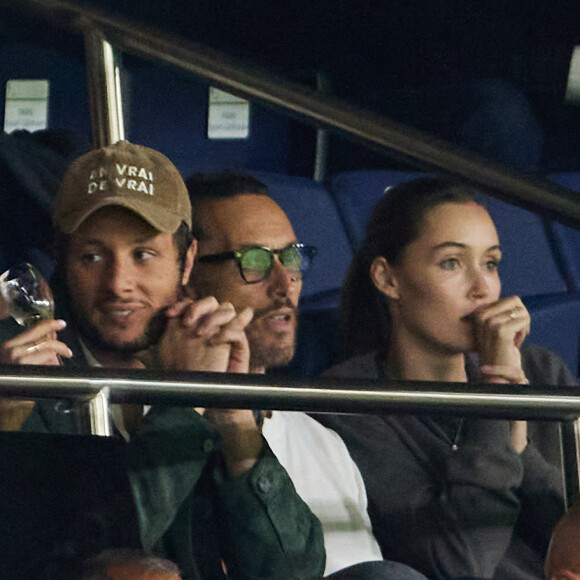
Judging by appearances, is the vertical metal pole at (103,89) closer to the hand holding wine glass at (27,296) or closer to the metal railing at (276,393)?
the hand holding wine glass at (27,296)

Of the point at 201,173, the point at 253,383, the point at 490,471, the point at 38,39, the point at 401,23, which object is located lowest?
the point at 490,471

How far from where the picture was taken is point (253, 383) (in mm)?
472

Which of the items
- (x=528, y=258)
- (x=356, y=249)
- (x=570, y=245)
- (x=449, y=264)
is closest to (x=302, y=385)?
(x=449, y=264)

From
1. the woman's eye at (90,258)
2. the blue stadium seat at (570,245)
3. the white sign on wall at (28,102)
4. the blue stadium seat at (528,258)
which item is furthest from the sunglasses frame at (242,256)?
the blue stadium seat at (570,245)

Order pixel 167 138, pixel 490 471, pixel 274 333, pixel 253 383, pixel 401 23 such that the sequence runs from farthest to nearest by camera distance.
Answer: pixel 401 23 < pixel 167 138 < pixel 274 333 < pixel 490 471 < pixel 253 383

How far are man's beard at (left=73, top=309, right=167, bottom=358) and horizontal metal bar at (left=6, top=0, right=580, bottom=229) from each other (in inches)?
10.7

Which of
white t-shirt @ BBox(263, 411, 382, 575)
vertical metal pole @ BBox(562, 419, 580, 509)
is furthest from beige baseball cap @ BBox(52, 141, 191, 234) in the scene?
vertical metal pole @ BBox(562, 419, 580, 509)

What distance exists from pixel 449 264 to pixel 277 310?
0.22 metres

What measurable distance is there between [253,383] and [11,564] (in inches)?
6.8

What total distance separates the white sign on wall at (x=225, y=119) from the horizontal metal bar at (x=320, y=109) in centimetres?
66

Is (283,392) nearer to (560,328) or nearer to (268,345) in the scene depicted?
(268,345)

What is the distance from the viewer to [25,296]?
757 millimetres

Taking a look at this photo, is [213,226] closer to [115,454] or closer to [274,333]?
[274,333]

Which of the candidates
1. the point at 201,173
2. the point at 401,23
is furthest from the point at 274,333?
the point at 401,23
